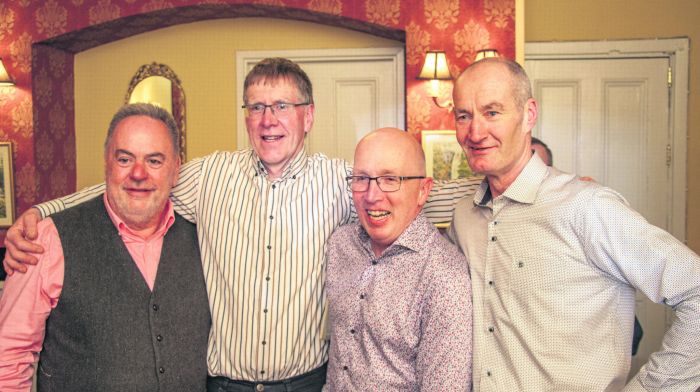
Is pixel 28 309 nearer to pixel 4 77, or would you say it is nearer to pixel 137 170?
pixel 137 170

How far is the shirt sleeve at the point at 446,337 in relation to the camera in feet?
5.46

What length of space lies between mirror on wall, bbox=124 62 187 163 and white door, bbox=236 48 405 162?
501mm

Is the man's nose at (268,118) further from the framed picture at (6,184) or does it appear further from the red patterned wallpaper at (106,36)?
the framed picture at (6,184)

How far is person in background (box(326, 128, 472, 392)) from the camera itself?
1.69 m

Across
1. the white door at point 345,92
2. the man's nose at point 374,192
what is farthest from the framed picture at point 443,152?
the man's nose at point 374,192

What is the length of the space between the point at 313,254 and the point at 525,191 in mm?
688

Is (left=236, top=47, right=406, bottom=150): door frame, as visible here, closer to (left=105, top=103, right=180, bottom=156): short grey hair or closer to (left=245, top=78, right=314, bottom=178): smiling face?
(left=245, top=78, right=314, bottom=178): smiling face

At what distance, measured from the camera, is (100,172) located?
5867 mm

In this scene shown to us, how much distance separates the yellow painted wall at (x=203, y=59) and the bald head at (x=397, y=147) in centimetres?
377

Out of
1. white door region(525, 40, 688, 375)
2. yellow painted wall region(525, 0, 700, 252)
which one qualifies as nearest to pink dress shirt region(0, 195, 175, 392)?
white door region(525, 40, 688, 375)

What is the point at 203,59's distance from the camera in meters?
5.62

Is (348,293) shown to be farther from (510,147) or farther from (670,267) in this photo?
(670,267)

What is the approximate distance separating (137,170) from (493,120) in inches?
41.8

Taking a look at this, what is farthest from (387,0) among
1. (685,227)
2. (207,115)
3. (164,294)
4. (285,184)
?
(164,294)
